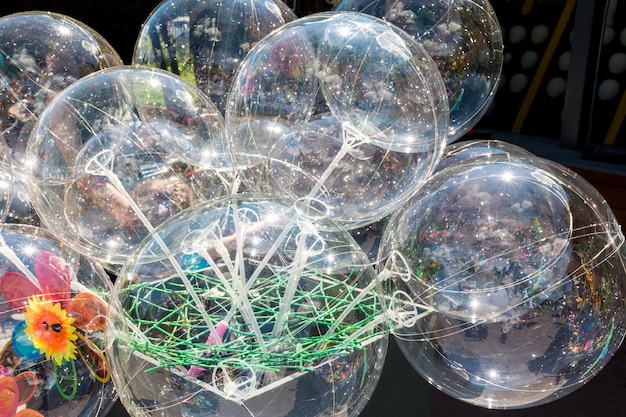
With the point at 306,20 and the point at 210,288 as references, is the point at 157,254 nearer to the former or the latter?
the point at 210,288

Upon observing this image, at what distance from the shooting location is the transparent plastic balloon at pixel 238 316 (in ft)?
3.15

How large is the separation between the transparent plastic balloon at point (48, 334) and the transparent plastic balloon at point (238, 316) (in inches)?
6.3

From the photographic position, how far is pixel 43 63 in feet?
4.85

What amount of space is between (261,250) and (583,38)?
761cm

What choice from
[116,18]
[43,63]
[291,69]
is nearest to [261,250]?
[291,69]

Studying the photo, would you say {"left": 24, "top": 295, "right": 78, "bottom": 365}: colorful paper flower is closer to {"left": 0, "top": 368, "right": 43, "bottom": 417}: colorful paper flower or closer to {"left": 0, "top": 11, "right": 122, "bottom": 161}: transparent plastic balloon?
{"left": 0, "top": 368, "right": 43, "bottom": 417}: colorful paper flower

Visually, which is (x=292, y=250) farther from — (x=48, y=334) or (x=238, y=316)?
(x=48, y=334)

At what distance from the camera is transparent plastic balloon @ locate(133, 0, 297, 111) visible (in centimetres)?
159

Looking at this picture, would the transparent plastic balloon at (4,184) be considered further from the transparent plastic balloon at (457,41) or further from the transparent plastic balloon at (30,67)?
the transparent plastic balloon at (457,41)

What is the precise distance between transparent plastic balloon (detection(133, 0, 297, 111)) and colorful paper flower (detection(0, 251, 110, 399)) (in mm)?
616

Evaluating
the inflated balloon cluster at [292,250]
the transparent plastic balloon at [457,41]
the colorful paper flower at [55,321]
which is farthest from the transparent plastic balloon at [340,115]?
the colorful paper flower at [55,321]

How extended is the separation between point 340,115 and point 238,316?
447 millimetres

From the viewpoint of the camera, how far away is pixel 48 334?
1.10 metres

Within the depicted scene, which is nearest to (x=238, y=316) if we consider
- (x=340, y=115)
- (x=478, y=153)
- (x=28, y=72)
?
(x=340, y=115)
